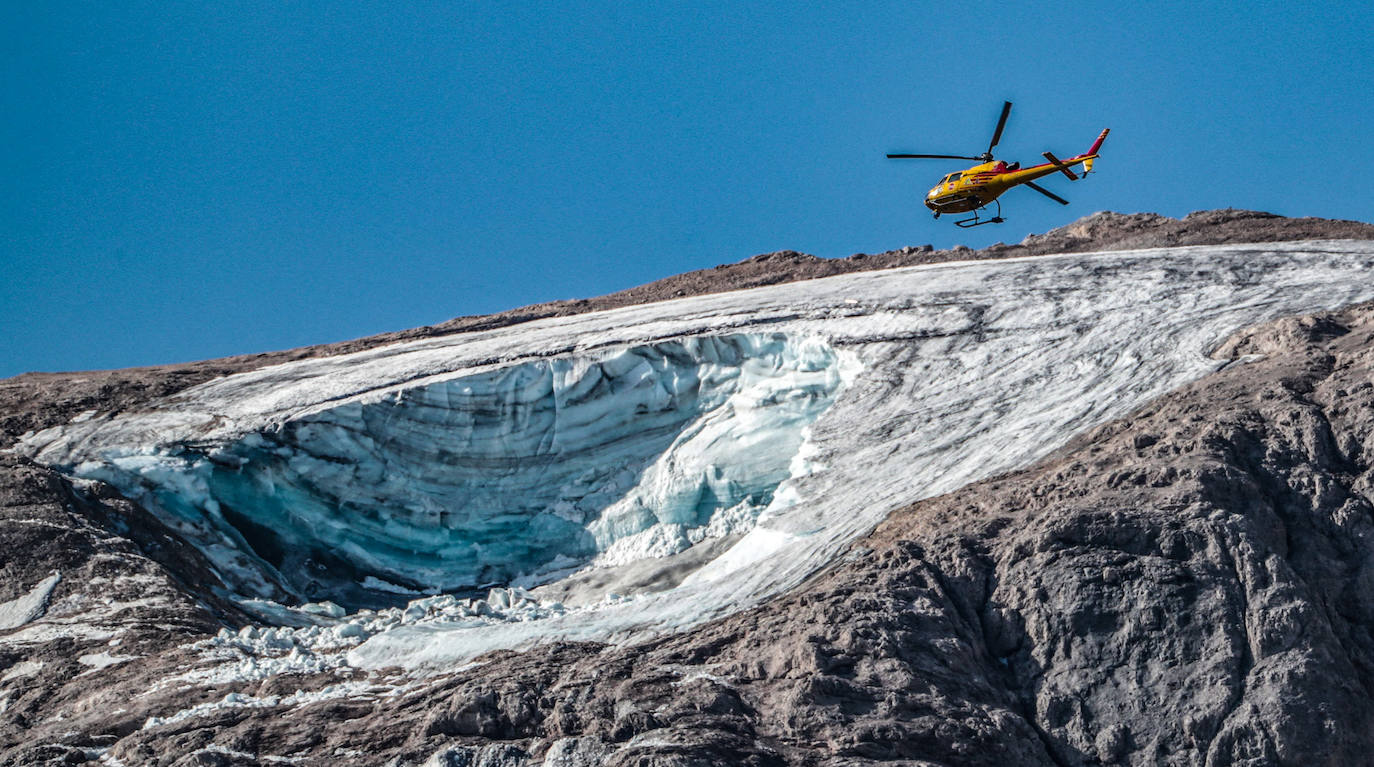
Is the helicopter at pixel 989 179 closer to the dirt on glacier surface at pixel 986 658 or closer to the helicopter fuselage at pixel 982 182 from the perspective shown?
the helicopter fuselage at pixel 982 182

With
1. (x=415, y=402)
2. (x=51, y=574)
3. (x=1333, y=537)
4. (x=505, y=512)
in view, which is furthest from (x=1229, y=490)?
(x=51, y=574)

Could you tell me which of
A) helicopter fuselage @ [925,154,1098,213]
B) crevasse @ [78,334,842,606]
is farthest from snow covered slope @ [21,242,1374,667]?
helicopter fuselage @ [925,154,1098,213]

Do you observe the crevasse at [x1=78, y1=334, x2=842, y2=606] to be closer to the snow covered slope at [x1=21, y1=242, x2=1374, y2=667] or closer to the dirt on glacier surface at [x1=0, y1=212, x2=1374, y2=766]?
the snow covered slope at [x1=21, y1=242, x2=1374, y2=667]

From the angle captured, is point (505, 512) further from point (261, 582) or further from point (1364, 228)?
point (1364, 228)

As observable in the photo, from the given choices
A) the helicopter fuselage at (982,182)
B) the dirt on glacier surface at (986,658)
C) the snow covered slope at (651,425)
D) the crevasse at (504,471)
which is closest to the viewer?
the dirt on glacier surface at (986,658)

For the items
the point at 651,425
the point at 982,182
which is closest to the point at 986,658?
the point at 651,425

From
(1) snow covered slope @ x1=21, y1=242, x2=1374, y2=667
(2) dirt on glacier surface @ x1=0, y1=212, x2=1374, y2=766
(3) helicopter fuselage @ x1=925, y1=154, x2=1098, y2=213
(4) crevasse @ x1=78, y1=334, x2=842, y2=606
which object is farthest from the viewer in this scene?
(3) helicopter fuselage @ x1=925, y1=154, x2=1098, y2=213

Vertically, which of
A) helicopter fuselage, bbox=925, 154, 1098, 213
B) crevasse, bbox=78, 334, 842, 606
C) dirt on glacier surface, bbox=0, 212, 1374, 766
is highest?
helicopter fuselage, bbox=925, 154, 1098, 213

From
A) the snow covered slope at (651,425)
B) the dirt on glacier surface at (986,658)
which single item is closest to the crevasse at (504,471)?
the snow covered slope at (651,425)
